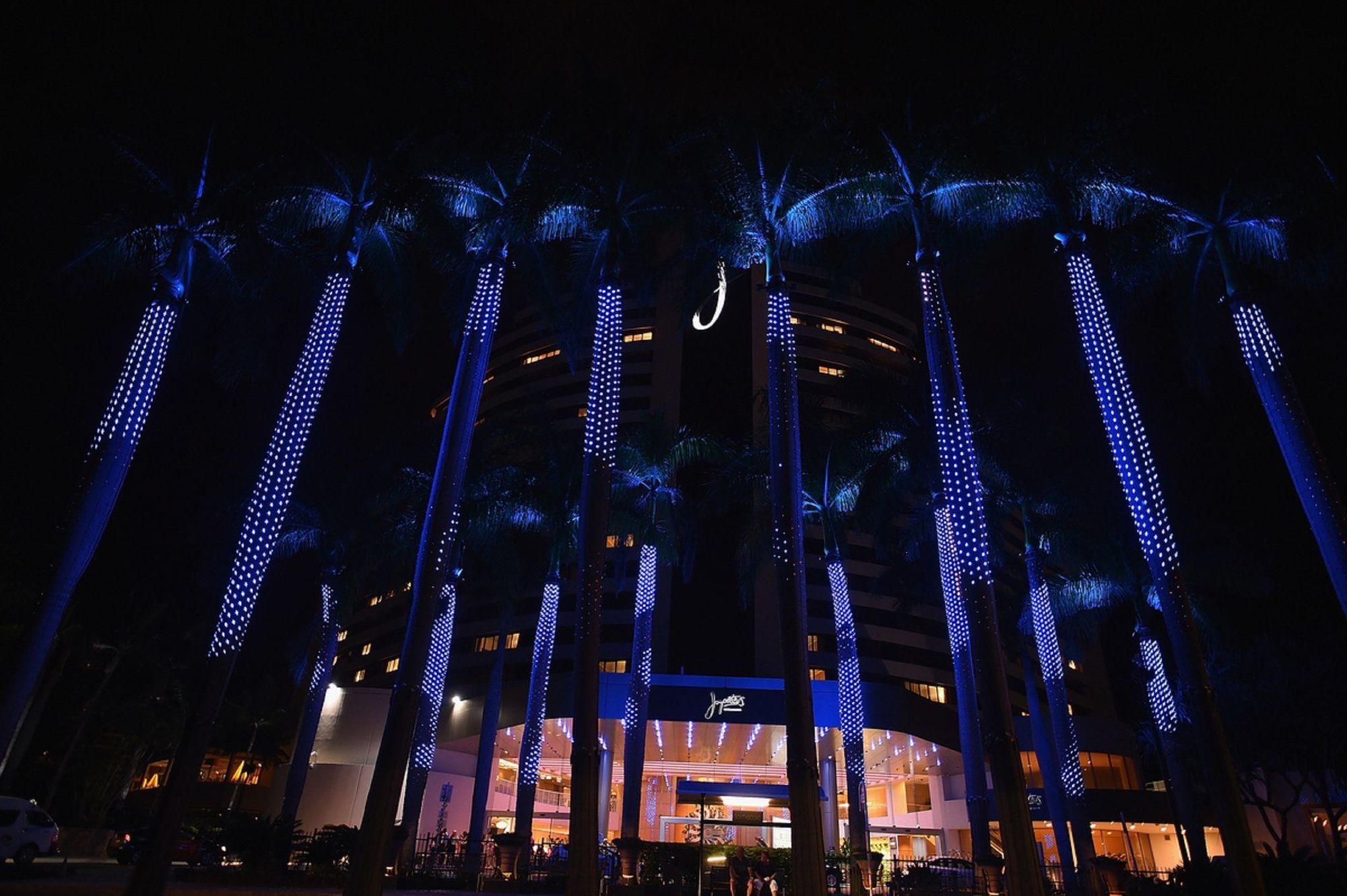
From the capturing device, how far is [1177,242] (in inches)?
744

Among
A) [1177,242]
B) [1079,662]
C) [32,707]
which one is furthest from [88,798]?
[1079,662]

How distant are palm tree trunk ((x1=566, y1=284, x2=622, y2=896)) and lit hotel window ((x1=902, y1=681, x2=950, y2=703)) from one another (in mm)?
57896

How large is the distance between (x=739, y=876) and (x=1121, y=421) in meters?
14.7

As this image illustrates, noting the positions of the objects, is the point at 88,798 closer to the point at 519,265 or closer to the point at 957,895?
the point at 519,265

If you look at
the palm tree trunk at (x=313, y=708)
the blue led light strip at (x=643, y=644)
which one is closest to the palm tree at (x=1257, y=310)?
the blue led light strip at (x=643, y=644)

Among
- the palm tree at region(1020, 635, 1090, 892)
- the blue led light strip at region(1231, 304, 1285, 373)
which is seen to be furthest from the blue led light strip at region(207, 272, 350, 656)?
the palm tree at region(1020, 635, 1090, 892)

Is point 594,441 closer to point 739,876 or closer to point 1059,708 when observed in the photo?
point 739,876

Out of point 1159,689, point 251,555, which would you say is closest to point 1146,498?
point 1159,689

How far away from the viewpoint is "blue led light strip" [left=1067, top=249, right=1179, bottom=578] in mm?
14945

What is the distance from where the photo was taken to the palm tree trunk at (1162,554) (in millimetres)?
12250

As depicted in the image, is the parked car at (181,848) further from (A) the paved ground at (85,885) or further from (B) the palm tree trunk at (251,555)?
(B) the palm tree trunk at (251,555)

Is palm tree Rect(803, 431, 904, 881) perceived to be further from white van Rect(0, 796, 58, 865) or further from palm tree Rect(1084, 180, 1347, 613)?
white van Rect(0, 796, 58, 865)

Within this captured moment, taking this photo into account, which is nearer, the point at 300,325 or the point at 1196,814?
the point at 300,325

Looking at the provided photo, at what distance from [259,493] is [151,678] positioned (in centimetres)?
3256
